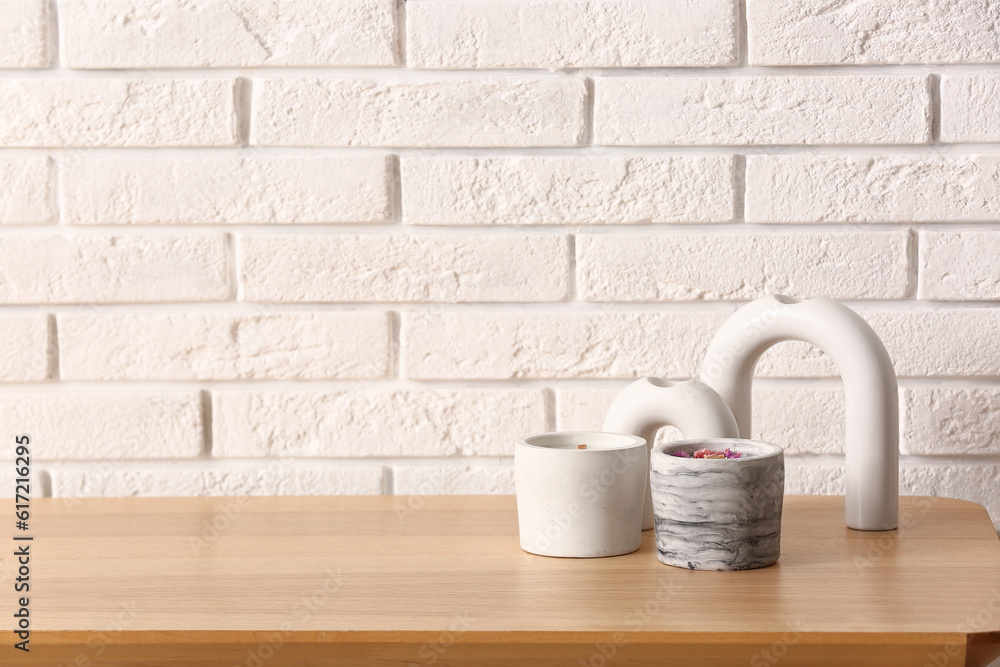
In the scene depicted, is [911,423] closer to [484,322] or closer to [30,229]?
[484,322]

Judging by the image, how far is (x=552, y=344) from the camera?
0.98 meters

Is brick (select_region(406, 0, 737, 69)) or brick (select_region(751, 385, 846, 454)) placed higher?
brick (select_region(406, 0, 737, 69))

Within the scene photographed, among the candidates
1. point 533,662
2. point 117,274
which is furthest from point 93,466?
point 533,662

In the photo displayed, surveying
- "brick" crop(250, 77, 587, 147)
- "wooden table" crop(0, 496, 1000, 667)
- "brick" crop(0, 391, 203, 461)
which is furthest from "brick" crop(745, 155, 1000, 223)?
"brick" crop(0, 391, 203, 461)

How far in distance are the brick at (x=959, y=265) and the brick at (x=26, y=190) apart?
96 centimetres

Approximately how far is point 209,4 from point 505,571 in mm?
687

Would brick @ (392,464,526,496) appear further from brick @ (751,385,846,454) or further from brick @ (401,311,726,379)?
brick @ (751,385,846,454)

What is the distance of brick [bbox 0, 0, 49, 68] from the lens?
0.97 metres

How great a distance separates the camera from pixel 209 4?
96cm

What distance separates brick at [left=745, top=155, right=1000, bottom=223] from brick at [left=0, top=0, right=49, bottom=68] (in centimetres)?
78

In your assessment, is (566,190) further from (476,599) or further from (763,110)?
(476,599)

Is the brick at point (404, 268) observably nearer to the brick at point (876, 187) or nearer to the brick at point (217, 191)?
the brick at point (217, 191)

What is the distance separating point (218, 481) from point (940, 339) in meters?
0.81

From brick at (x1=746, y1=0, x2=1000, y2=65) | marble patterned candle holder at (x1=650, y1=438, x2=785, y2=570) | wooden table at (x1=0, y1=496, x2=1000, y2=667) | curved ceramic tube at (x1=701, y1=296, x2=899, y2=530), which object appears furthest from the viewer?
brick at (x1=746, y1=0, x2=1000, y2=65)
